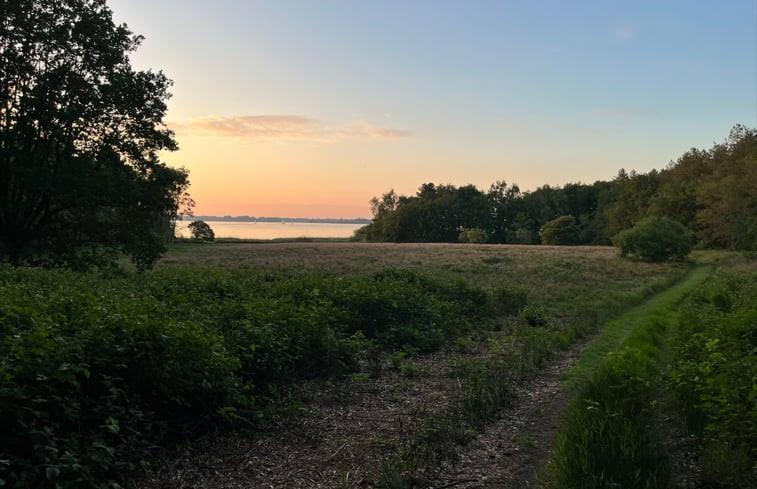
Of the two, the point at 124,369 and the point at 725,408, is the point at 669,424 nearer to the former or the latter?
the point at 725,408

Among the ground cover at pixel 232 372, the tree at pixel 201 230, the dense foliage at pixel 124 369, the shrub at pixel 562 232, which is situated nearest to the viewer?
the dense foliage at pixel 124 369

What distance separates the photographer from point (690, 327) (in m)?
12.2

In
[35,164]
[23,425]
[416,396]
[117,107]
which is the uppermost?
[117,107]

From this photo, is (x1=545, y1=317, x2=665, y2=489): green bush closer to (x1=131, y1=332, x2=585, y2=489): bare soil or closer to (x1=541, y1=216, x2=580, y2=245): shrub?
(x1=131, y1=332, x2=585, y2=489): bare soil

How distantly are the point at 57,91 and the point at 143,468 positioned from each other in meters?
20.0

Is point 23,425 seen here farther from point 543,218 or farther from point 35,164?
point 543,218

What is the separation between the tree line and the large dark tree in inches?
2280

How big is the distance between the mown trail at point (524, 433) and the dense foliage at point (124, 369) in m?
3.25

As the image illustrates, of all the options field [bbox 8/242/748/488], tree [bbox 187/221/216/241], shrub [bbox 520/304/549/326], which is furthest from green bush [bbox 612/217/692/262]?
tree [bbox 187/221/216/241]

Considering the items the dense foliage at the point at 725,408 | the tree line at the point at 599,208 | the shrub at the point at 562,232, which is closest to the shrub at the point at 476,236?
the tree line at the point at 599,208

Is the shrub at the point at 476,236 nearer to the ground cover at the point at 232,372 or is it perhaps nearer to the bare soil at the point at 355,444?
the ground cover at the point at 232,372

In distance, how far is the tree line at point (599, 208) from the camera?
57.6 metres

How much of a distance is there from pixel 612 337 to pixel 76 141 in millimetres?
22345

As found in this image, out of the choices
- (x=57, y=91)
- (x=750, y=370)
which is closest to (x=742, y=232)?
(x=750, y=370)
